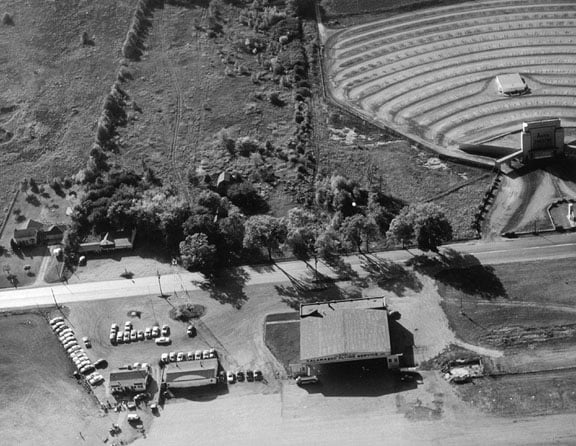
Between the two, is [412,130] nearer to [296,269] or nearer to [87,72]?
[296,269]

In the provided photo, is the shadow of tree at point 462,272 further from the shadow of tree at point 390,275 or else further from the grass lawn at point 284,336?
the grass lawn at point 284,336

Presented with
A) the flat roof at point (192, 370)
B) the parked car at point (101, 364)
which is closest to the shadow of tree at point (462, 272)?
the flat roof at point (192, 370)

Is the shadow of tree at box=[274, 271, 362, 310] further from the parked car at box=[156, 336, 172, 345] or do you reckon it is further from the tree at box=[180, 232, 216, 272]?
the parked car at box=[156, 336, 172, 345]

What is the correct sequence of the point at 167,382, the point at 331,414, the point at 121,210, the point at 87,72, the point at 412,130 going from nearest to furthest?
the point at 331,414
the point at 167,382
the point at 121,210
the point at 412,130
the point at 87,72

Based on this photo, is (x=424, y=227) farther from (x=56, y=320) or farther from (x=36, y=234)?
(x=36, y=234)

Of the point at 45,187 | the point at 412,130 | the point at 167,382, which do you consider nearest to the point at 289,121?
the point at 412,130

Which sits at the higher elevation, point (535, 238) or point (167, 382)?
point (535, 238)

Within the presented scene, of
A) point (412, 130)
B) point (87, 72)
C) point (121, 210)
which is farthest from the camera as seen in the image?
point (87, 72)
